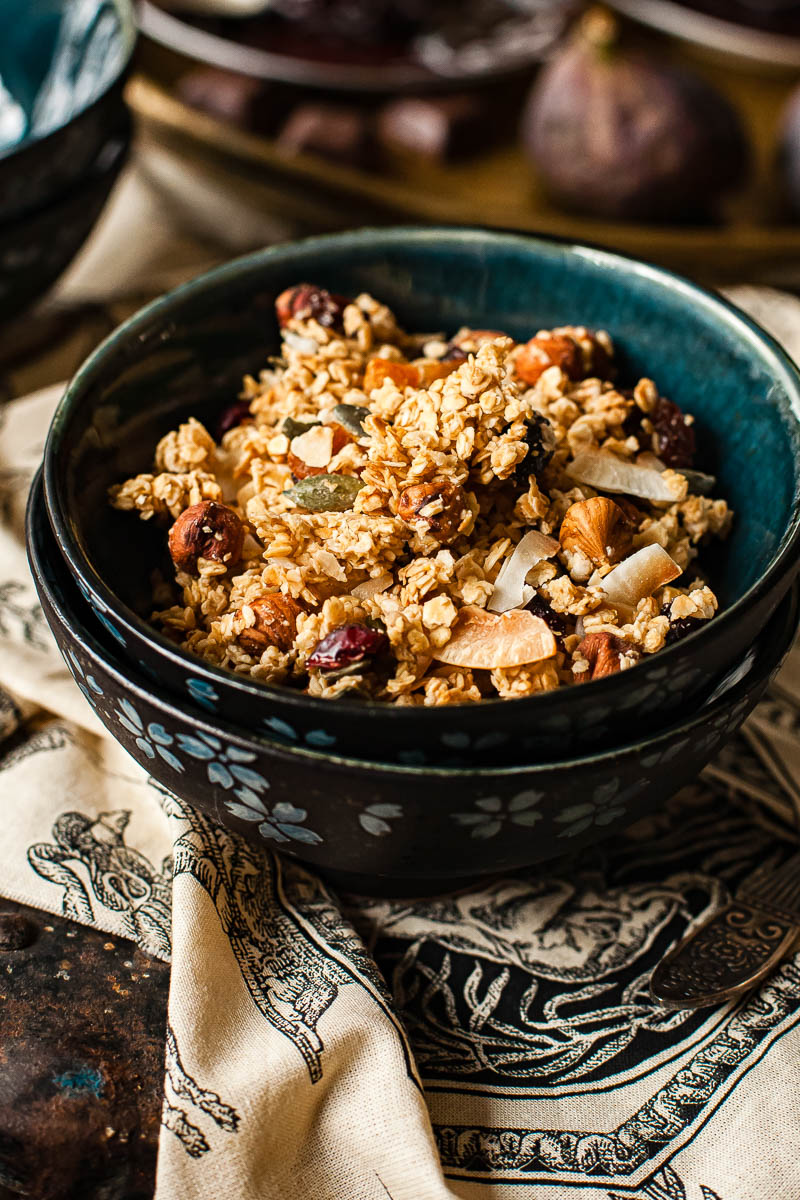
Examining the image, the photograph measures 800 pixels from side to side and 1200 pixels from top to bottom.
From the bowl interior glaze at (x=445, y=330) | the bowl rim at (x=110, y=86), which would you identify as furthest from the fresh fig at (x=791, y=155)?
the bowl rim at (x=110, y=86)

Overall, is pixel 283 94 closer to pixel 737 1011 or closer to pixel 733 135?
pixel 733 135

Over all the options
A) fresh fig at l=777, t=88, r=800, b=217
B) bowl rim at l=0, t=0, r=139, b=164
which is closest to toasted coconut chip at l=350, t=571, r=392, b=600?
bowl rim at l=0, t=0, r=139, b=164

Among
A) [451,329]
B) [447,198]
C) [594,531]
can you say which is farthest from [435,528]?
[447,198]

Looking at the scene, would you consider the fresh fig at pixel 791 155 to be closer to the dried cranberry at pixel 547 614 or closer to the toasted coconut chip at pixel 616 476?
the toasted coconut chip at pixel 616 476

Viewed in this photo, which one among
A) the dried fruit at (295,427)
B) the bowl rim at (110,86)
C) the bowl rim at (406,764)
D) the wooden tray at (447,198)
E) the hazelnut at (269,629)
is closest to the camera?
the bowl rim at (406,764)

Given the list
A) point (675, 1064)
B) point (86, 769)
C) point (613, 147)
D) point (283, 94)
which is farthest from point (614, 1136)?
point (283, 94)

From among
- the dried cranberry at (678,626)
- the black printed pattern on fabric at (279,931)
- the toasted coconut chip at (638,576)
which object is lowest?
the black printed pattern on fabric at (279,931)
